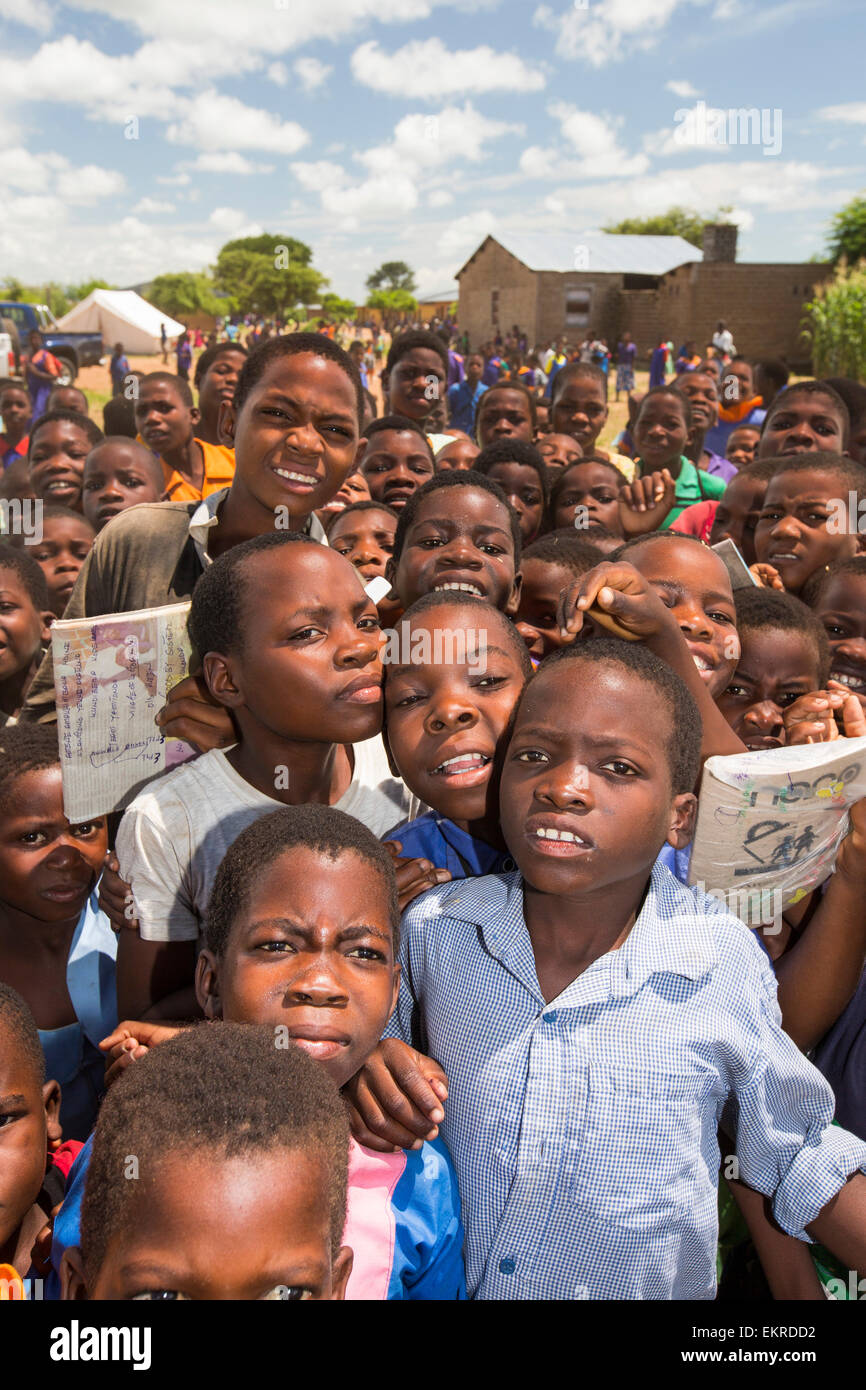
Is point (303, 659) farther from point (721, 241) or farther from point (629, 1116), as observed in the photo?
point (721, 241)

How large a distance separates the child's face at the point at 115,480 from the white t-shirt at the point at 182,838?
266cm

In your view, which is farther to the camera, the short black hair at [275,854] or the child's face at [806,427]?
the child's face at [806,427]

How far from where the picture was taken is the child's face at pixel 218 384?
6.09 meters

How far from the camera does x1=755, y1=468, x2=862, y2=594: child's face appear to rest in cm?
331

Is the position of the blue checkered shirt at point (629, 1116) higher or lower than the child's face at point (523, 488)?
lower

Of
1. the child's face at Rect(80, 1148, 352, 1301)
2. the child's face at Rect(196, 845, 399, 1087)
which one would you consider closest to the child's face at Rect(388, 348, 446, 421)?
the child's face at Rect(196, 845, 399, 1087)

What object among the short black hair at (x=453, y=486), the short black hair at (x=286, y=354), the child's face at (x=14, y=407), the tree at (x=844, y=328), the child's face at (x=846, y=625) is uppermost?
the tree at (x=844, y=328)

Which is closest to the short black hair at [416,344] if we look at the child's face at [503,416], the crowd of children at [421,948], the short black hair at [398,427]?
the child's face at [503,416]

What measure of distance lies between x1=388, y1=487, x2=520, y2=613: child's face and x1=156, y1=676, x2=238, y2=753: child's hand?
0.75m

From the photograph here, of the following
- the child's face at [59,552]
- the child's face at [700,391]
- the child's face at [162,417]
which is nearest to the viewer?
the child's face at [59,552]

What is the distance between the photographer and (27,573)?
10.9 ft

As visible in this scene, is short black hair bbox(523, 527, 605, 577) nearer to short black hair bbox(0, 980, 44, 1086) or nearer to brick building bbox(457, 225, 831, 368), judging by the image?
short black hair bbox(0, 980, 44, 1086)

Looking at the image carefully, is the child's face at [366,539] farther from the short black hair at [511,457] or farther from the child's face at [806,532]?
the child's face at [806,532]
